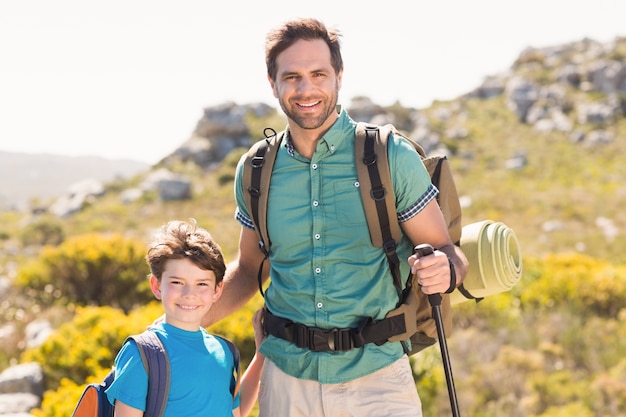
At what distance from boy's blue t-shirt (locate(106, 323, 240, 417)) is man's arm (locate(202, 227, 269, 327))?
349 mm

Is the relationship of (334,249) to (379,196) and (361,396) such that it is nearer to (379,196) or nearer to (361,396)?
(379,196)

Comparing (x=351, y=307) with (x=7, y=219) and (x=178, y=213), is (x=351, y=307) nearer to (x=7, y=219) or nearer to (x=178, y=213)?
(x=178, y=213)

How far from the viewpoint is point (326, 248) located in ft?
8.03

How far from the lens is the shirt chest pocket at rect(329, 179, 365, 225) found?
7.98 ft

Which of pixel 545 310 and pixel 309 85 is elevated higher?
pixel 309 85

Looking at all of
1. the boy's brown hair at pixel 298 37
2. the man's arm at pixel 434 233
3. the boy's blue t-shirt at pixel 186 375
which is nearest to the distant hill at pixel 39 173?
the boy's brown hair at pixel 298 37

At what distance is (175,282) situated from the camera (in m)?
2.37

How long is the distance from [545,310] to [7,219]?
23.1 meters

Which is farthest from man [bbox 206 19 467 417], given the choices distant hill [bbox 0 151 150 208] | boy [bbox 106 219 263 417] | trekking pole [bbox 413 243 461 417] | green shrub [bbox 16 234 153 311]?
distant hill [bbox 0 151 150 208]

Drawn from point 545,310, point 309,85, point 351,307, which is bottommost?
point 545,310

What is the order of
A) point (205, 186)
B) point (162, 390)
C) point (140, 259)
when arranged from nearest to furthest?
point (162, 390)
point (140, 259)
point (205, 186)

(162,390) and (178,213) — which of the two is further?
(178,213)

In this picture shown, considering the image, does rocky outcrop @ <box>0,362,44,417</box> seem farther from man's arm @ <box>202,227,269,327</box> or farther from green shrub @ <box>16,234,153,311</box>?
man's arm @ <box>202,227,269,327</box>

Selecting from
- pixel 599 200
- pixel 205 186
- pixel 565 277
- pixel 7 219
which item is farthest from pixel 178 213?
pixel 565 277
